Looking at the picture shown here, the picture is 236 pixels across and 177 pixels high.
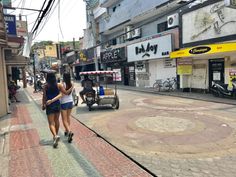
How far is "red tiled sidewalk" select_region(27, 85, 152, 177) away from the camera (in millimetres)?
4758

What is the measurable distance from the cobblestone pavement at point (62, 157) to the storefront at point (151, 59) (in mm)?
13398

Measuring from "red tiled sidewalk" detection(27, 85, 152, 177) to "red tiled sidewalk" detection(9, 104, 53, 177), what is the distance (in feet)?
3.09

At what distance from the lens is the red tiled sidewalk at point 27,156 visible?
496cm

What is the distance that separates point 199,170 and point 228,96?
10.4 meters

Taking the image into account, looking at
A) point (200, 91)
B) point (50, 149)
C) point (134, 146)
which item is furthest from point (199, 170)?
point (200, 91)

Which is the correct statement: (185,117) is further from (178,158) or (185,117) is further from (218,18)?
(218,18)

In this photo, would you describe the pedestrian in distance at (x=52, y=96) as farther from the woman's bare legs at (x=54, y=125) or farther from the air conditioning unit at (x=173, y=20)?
the air conditioning unit at (x=173, y=20)

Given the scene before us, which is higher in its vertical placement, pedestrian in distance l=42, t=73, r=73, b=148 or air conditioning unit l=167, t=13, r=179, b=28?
air conditioning unit l=167, t=13, r=179, b=28

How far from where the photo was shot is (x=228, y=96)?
14.0 metres

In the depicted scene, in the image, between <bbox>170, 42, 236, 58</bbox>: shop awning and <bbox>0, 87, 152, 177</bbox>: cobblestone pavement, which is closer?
<bbox>0, 87, 152, 177</bbox>: cobblestone pavement

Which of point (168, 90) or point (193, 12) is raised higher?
point (193, 12)

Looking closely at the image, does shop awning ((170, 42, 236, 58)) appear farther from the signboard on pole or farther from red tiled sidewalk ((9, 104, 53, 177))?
the signboard on pole

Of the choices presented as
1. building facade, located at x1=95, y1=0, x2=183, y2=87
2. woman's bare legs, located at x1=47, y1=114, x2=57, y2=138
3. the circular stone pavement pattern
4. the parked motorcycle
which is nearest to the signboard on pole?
building facade, located at x1=95, y1=0, x2=183, y2=87

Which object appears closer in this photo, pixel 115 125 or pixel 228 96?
pixel 115 125
